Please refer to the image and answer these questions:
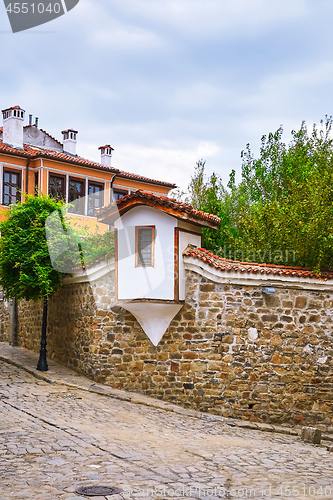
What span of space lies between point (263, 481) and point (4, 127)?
69.0 ft

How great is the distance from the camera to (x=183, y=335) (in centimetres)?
1307

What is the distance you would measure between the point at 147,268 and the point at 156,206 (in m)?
1.47

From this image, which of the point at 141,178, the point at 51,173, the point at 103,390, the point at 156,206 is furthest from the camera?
the point at 141,178

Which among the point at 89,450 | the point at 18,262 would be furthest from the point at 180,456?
the point at 18,262

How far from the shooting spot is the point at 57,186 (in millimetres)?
23469

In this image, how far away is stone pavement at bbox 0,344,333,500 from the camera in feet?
21.0

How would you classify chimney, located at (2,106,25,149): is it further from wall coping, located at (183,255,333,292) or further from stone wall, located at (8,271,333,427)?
stone wall, located at (8,271,333,427)

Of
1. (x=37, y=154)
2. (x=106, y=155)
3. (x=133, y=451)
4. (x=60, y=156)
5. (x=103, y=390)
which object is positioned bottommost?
(x=133, y=451)

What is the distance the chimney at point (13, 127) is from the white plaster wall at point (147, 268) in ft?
41.3

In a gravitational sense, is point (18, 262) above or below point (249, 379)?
above

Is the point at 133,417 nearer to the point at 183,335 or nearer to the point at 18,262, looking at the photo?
→ the point at 183,335

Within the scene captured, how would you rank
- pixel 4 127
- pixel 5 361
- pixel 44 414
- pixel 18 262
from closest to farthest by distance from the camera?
pixel 44 414 < pixel 18 262 < pixel 5 361 < pixel 4 127

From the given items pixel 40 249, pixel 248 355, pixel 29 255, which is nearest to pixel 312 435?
pixel 248 355

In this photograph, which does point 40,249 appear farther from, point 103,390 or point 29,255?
point 103,390
